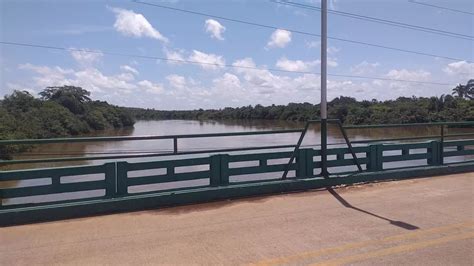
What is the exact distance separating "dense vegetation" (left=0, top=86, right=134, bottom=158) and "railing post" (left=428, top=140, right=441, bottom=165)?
28091mm

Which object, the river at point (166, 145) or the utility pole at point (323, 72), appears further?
the river at point (166, 145)

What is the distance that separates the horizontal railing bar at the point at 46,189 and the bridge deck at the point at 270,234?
55cm

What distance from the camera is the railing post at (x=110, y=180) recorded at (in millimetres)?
6602

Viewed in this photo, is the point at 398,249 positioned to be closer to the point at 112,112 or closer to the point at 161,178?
the point at 161,178

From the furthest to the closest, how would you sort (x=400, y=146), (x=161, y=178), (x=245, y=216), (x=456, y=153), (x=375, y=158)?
(x=456, y=153) → (x=400, y=146) → (x=375, y=158) → (x=161, y=178) → (x=245, y=216)

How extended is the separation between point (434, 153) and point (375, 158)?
1.82 m

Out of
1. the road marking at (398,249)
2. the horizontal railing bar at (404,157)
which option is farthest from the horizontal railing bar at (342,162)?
the road marking at (398,249)

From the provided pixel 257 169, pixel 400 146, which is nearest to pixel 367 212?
pixel 257 169

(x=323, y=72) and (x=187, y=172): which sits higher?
(x=323, y=72)

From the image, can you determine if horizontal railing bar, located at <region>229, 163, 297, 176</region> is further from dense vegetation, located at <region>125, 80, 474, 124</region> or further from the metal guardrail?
dense vegetation, located at <region>125, 80, 474, 124</region>

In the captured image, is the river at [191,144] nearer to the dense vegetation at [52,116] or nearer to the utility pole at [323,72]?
the utility pole at [323,72]

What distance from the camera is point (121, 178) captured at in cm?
671

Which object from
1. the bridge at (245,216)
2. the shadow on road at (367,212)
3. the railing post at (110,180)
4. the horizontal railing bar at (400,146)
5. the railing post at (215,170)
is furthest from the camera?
the horizontal railing bar at (400,146)

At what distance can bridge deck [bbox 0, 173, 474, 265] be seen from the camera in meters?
4.51
